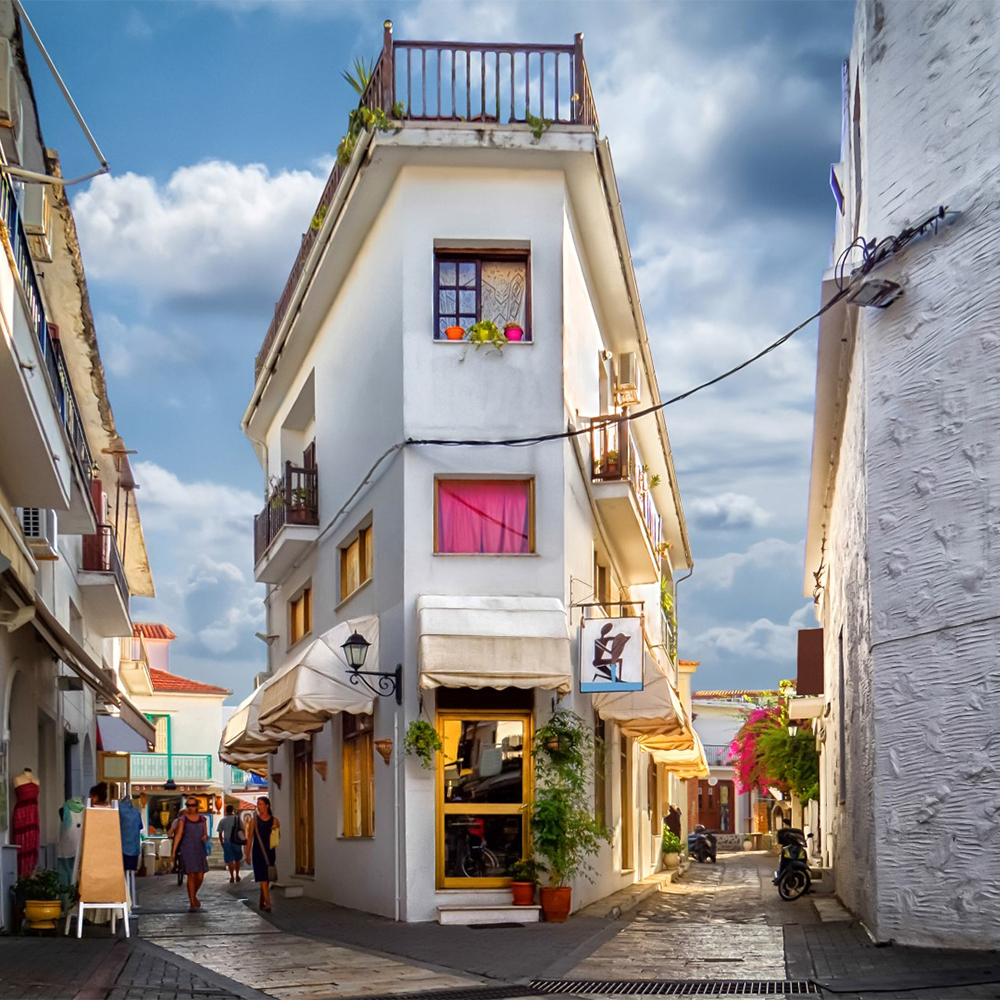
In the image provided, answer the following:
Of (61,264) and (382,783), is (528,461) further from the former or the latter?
(61,264)

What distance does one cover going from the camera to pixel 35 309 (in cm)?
1563

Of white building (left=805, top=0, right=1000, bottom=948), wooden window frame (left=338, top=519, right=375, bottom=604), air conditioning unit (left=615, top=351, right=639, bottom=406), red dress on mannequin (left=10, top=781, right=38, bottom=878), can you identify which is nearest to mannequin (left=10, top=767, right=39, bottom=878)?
red dress on mannequin (left=10, top=781, right=38, bottom=878)

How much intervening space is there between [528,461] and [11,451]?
650 centimetres

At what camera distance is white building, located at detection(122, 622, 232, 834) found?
58.7 meters

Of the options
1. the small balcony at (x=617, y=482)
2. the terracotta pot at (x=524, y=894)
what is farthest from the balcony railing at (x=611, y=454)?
the terracotta pot at (x=524, y=894)

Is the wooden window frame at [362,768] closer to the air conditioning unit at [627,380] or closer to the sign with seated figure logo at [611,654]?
the sign with seated figure logo at [611,654]

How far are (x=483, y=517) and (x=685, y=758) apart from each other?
15.7 m

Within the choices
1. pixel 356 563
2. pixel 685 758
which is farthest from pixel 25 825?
pixel 685 758

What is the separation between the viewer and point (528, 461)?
19.5m

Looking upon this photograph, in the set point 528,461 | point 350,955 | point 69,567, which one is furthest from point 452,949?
point 69,567

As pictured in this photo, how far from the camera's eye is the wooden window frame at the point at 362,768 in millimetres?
20312

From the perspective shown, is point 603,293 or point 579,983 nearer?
point 579,983

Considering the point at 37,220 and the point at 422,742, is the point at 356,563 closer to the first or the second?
the point at 422,742

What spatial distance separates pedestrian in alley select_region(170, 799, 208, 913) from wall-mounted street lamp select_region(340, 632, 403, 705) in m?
4.36
